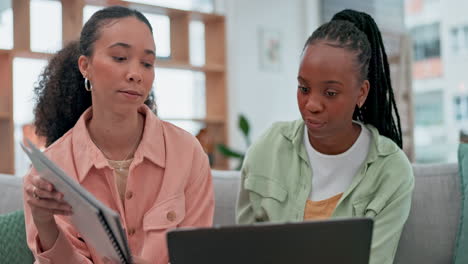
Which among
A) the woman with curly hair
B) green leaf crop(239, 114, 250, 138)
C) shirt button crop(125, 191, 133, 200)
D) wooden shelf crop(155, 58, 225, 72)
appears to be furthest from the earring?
green leaf crop(239, 114, 250, 138)

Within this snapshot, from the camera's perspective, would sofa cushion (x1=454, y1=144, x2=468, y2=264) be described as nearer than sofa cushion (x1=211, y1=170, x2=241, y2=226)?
Yes

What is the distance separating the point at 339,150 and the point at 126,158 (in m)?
0.58

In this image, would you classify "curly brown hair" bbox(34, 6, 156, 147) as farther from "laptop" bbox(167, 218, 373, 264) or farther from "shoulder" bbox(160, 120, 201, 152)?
"laptop" bbox(167, 218, 373, 264)

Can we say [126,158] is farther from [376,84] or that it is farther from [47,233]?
[376,84]

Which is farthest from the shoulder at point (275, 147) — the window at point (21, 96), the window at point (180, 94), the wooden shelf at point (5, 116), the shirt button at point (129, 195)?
the window at point (180, 94)

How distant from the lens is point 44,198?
1.22m

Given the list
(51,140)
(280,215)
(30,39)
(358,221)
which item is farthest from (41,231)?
(30,39)

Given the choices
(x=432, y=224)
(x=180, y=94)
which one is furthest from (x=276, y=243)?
(x=180, y=94)

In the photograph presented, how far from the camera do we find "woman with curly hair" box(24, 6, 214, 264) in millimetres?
A: 1412

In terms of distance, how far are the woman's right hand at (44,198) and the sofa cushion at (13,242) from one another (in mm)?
527

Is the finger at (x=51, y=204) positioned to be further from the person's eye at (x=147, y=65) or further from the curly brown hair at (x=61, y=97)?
the curly brown hair at (x=61, y=97)

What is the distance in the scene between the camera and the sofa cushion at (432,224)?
1801mm

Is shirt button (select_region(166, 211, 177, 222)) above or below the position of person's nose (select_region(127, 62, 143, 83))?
below

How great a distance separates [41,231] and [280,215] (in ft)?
2.10
